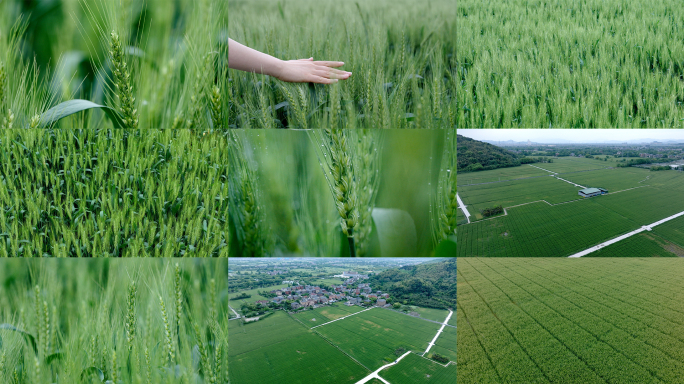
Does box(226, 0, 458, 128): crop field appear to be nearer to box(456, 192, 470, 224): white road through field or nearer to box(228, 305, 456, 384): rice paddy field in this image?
box(456, 192, 470, 224): white road through field

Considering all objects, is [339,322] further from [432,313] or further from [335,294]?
[432,313]

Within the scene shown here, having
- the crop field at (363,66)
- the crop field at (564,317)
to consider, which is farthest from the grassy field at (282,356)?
the crop field at (363,66)

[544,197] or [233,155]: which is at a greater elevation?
[233,155]

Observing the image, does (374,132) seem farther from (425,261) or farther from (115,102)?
(115,102)

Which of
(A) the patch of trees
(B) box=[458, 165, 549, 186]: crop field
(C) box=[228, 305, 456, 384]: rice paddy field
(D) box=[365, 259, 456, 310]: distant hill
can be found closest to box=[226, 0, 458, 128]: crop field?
(B) box=[458, 165, 549, 186]: crop field

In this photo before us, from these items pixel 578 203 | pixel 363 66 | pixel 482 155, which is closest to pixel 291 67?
pixel 363 66

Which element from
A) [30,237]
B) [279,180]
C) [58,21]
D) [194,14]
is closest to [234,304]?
[279,180]
